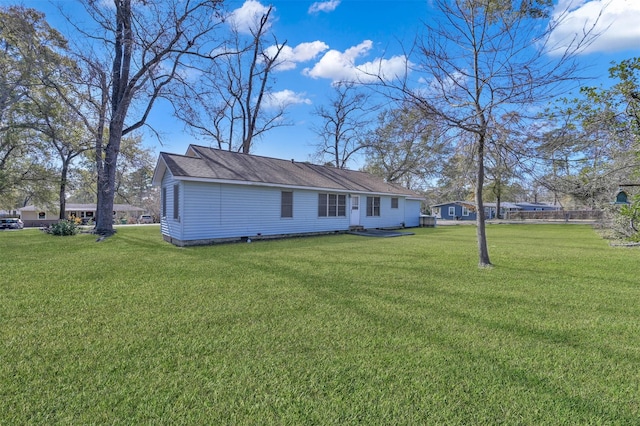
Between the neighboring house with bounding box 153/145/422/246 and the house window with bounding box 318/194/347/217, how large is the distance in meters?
0.05

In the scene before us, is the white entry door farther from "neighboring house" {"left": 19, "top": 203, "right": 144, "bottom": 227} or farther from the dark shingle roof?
"neighboring house" {"left": 19, "top": 203, "right": 144, "bottom": 227}

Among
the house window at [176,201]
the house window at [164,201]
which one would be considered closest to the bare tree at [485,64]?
the house window at [176,201]

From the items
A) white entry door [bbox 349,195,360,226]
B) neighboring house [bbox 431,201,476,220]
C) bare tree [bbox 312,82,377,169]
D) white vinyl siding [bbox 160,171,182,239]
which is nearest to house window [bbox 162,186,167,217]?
white vinyl siding [bbox 160,171,182,239]

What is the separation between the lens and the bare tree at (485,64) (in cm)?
493

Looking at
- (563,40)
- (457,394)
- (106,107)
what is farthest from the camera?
(106,107)

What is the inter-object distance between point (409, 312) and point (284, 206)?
9.28m

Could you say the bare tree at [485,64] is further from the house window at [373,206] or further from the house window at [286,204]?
the house window at [373,206]

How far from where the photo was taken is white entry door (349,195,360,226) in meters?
15.5

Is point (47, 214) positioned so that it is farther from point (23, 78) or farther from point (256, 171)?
point (256, 171)

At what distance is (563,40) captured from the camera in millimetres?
4648

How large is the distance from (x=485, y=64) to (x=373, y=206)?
1108 cm

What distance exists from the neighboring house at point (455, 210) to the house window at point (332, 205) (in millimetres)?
30073

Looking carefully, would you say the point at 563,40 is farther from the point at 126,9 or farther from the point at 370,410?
the point at 126,9

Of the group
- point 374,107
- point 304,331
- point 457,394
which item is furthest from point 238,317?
point 374,107
